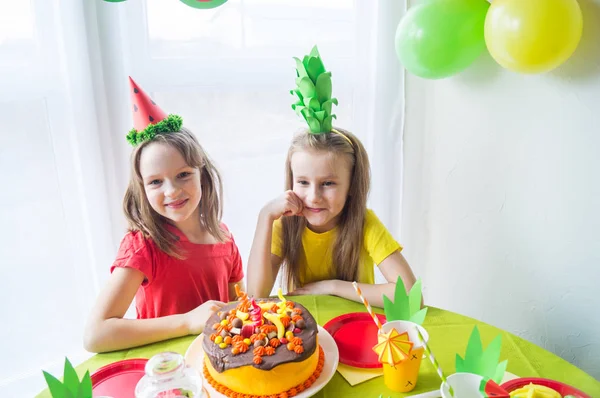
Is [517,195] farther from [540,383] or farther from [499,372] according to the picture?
[499,372]

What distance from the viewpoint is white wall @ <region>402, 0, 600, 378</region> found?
137 cm

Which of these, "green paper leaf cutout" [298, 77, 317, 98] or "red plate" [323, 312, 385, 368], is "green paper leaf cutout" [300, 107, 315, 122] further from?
"red plate" [323, 312, 385, 368]

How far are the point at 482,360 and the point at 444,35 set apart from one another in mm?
1037

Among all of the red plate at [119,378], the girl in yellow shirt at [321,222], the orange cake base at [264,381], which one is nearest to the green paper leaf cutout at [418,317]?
the orange cake base at [264,381]

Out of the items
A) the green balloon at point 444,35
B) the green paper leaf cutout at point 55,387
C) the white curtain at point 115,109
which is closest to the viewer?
the green paper leaf cutout at point 55,387

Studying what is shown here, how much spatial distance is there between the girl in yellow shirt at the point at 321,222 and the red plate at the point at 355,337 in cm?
13

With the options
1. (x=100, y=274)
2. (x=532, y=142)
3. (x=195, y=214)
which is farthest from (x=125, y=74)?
(x=532, y=142)

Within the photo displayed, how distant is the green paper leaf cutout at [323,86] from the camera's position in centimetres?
133

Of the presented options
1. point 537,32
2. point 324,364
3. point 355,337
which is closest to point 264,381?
point 324,364

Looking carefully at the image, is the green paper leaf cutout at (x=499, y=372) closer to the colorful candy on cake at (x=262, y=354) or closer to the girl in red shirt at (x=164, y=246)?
the colorful candy on cake at (x=262, y=354)

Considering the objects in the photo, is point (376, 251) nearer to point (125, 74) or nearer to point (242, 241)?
point (242, 241)

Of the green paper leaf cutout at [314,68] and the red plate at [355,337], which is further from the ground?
the green paper leaf cutout at [314,68]

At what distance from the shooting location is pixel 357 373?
1.02 m

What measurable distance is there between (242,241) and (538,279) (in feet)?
4.09
